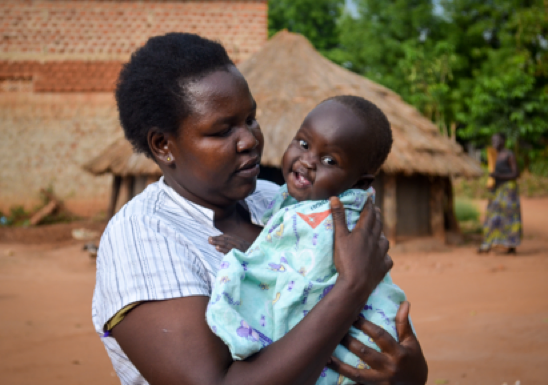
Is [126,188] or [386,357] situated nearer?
[386,357]

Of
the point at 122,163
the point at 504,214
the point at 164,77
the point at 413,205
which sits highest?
the point at 164,77

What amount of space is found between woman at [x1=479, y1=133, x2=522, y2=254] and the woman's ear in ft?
27.2

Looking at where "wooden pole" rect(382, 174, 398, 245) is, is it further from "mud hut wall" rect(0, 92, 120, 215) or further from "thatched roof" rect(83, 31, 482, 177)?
"mud hut wall" rect(0, 92, 120, 215)

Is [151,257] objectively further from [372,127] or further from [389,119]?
[389,119]

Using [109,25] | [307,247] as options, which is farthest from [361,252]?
[109,25]

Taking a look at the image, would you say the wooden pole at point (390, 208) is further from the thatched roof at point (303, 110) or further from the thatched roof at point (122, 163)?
the thatched roof at point (122, 163)

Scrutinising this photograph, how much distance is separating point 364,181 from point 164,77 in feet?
2.61

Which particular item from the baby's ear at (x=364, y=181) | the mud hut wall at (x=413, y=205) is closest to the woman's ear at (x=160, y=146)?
the baby's ear at (x=364, y=181)

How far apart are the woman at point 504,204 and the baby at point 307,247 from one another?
25.6 ft

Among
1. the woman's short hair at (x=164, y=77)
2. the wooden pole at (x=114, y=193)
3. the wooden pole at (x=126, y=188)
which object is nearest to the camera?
the woman's short hair at (x=164, y=77)

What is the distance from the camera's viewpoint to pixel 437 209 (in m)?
9.93

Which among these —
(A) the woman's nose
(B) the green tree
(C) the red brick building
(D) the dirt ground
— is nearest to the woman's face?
(A) the woman's nose

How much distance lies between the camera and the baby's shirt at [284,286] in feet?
4.11

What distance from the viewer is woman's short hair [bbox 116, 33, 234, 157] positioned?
1.55m
